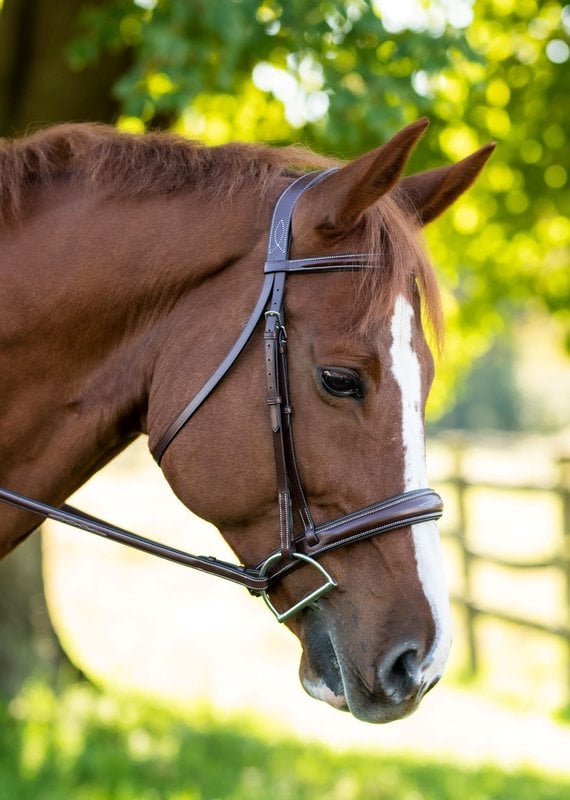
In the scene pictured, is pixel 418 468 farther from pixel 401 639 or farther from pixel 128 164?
pixel 128 164

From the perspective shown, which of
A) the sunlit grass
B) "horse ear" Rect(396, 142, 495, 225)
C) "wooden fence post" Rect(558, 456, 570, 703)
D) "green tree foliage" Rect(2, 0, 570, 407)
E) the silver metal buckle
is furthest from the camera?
"wooden fence post" Rect(558, 456, 570, 703)

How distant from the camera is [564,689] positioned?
845 cm

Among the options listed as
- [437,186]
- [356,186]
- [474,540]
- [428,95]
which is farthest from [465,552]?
[356,186]

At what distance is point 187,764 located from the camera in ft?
17.5

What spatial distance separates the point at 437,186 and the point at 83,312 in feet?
3.65

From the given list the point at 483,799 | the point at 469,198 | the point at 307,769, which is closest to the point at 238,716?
the point at 307,769

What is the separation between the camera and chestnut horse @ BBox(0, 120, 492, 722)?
2.25 metres

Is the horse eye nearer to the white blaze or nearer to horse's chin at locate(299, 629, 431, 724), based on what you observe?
the white blaze

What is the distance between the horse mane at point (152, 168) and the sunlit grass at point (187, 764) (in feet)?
11.0

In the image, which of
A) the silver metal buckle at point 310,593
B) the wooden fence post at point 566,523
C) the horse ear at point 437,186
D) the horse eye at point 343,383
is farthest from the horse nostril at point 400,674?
the wooden fence post at point 566,523

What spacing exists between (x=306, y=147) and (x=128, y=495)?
1404 cm

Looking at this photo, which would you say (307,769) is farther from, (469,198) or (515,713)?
(469,198)

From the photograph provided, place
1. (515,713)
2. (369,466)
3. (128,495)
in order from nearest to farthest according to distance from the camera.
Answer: (369,466) < (515,713) < (128,495)

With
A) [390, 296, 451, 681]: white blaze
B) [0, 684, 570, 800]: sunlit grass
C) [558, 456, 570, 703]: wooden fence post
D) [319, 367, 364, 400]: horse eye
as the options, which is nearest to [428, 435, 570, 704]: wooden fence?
[558, 456, 570, 703]: wooden fence post
